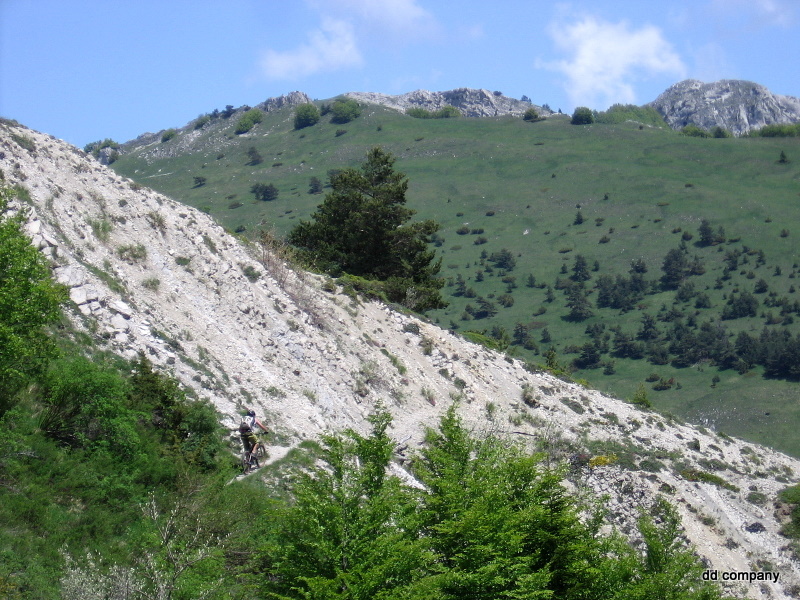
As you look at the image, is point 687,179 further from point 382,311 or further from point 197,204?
point 382,311

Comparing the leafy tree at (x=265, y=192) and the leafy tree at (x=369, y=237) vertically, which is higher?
the leafy tree at (x=265, y=192)

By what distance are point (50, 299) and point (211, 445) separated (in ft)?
15.8

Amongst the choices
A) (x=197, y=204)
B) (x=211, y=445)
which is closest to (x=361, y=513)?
(x=211, y=445)

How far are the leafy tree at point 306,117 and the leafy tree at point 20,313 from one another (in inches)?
5919

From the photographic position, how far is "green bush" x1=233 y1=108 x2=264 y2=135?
16550 cm

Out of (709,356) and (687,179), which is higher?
(687,179)

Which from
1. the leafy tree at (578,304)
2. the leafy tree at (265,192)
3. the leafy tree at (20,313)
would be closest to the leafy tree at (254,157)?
the leafy tree at (265,192)

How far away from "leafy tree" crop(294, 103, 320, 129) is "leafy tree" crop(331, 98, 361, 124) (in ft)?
12.1

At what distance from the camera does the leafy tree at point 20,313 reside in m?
13.4

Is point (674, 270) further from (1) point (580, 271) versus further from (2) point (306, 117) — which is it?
(2) point (306, 117)

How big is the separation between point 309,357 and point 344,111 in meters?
140

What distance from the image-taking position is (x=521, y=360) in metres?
33.9

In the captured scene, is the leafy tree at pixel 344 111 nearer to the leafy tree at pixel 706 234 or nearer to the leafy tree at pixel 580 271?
the leafy tree at pixel 580 271

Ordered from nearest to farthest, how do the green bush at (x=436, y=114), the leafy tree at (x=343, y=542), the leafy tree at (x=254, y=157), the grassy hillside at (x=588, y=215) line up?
1. the leafy tree at (x=343, y=542)
2. the grassy hillside at (x=588, y=215)
3. the leafy tree at (x=254, y=157)
4. the green bush at (x=436, y=114)
